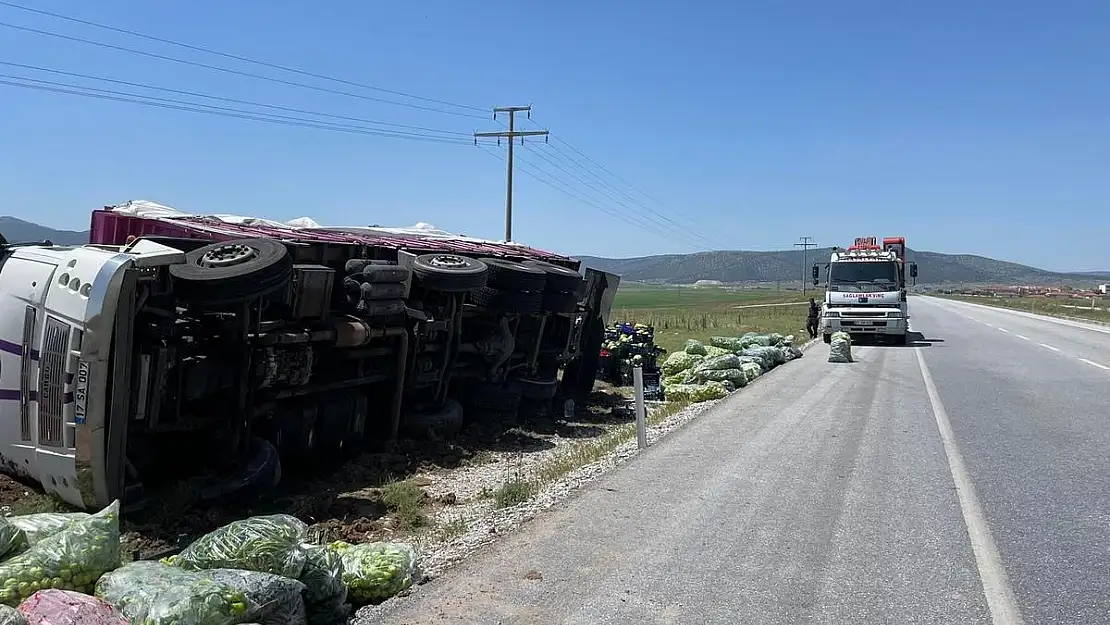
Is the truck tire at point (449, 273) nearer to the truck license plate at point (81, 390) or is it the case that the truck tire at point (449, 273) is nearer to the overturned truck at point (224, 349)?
the overturned truck at point (224, 349)

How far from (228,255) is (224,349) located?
2.49 feet

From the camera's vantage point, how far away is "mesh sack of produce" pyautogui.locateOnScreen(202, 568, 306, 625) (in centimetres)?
400

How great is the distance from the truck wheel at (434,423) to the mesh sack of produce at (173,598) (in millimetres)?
5476

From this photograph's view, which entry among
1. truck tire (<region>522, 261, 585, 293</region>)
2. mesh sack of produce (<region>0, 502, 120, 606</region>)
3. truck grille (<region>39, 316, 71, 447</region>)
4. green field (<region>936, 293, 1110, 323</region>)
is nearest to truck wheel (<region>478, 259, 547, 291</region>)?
truck tire (<region>522, 261, 585, 293</region>)

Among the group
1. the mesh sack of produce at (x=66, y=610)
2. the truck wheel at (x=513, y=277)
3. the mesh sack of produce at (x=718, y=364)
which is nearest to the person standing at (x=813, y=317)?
the mesh sack of produce at (x=718, y=364)

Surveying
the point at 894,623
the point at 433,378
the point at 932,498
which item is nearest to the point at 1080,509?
the point at 932,498

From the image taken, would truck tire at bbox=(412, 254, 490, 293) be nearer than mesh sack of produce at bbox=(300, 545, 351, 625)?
No

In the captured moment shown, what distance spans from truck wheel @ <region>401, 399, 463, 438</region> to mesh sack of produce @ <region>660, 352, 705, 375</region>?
27.6 ft

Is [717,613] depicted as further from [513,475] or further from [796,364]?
[796,364]

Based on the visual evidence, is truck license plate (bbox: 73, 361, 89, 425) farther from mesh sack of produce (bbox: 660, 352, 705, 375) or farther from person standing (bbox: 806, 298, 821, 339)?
person standing (bbox: 806, 298, 821, 339)

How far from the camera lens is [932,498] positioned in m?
A: 6.91

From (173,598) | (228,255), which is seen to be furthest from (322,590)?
(228,255)

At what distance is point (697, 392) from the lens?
46.4ft

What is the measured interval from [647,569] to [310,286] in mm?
4269
